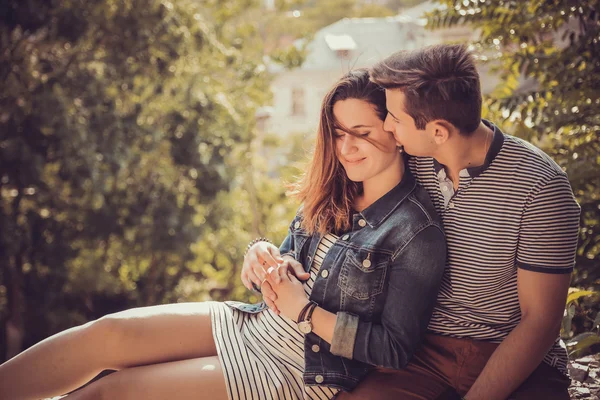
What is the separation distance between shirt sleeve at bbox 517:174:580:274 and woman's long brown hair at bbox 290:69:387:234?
670 millimetres

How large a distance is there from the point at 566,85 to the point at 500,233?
4.41 feet

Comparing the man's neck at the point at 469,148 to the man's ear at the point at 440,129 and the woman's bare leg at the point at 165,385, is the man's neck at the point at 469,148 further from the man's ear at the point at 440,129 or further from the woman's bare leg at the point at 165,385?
the woman's bare leg at the point at 165,385

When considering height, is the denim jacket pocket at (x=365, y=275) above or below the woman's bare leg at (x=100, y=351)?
above

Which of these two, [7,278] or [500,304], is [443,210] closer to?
[500,304]

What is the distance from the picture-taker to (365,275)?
2.15 m

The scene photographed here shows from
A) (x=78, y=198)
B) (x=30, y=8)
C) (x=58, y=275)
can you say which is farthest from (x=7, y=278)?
(x=30, y=8)

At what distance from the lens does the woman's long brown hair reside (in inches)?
92.7

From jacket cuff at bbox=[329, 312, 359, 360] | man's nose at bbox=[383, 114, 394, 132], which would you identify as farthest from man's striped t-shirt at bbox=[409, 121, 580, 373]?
jacket cuff at bbox=[329, 312, 359, 360]

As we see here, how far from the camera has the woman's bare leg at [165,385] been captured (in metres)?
2.05

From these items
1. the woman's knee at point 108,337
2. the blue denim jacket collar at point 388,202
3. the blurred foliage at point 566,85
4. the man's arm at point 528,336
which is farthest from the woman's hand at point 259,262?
the blurred foliage at point 566,85

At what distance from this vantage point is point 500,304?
6.91 feet

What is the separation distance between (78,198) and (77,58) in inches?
82.6

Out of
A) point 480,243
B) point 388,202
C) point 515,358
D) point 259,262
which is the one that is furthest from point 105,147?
point 515,358

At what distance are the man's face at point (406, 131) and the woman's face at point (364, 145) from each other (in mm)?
130
